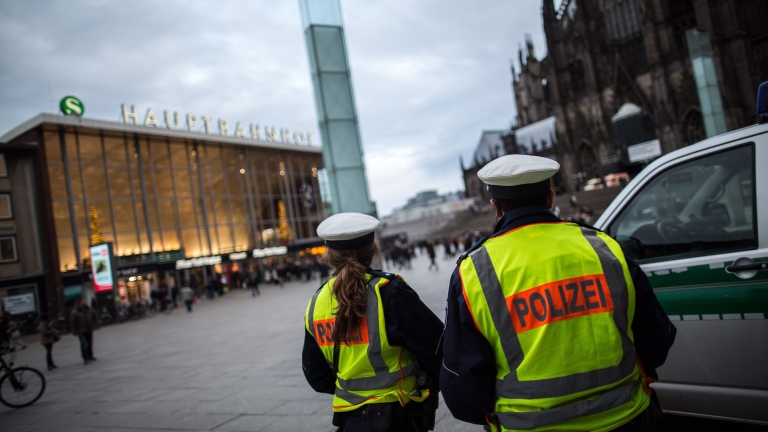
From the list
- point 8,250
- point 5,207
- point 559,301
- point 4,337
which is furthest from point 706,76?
point 5,207

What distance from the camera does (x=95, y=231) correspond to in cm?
3072

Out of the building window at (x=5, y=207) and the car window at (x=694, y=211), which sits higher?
the building window at (x=5, y=207)

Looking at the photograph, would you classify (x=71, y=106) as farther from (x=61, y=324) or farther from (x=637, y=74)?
(x=637, y=74)

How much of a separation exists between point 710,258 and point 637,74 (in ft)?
153

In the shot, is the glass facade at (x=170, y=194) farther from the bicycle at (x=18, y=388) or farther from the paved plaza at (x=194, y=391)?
the bicycle at (x=18, y=388)

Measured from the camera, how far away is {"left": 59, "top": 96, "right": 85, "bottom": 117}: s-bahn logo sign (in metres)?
30.2

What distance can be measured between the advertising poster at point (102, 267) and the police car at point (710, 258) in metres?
23.8

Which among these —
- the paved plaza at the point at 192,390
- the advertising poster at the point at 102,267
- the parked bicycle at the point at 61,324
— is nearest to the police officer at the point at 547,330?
the paved plaza at the point at 192,390

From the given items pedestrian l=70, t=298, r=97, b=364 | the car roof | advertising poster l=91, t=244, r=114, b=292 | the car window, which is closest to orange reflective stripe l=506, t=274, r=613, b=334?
the car window

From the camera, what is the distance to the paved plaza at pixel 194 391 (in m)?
5.38

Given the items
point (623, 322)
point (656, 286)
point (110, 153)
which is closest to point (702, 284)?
point (656, 286)

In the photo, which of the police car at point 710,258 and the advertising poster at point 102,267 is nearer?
the police car at point 710,258

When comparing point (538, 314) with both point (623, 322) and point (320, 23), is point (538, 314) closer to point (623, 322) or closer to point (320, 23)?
point (623, 322)

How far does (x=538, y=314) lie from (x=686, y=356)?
6.71 ft
